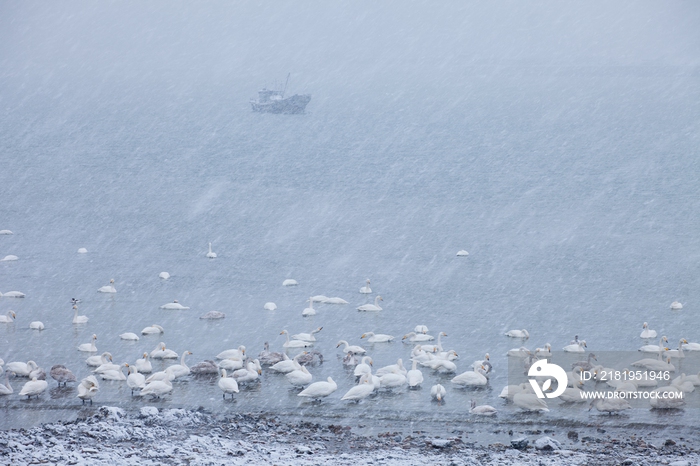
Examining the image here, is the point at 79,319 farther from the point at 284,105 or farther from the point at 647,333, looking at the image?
the point at 284,105

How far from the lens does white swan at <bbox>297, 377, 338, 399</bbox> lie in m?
20.9

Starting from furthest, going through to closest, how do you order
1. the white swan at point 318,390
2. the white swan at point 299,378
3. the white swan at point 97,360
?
the white swan at point 97,360 → the white swan at point 299,378 → the white swan at point 318,390

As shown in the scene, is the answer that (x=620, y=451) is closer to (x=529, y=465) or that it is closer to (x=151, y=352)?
(x=529, y=465)

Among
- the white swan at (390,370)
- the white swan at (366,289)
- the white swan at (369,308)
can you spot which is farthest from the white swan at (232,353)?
the white swan at (366,289)

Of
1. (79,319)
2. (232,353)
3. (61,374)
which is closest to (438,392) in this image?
(232,353)

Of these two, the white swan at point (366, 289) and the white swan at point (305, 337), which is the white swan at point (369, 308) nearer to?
the white swan at point (366, 289)

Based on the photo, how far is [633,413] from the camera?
20.1 m

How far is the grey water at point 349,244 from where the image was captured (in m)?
26.2

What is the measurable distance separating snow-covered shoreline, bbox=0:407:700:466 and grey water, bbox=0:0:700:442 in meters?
1.86

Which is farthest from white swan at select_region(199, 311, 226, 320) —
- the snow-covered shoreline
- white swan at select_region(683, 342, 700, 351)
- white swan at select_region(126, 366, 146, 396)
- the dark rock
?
the dark rock

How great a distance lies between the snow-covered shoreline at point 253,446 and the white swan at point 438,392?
284cm

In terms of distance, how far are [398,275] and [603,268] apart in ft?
31.3

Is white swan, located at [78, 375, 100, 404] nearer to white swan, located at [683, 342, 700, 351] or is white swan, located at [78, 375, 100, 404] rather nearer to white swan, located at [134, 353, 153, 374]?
white swan, located at [134, 353, 153, 374]

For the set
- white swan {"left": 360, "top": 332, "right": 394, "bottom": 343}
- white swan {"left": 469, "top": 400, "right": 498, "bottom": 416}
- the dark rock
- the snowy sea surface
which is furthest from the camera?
white swan {"left": 360, "top": 332, "right": 394, "bottom": 343}
